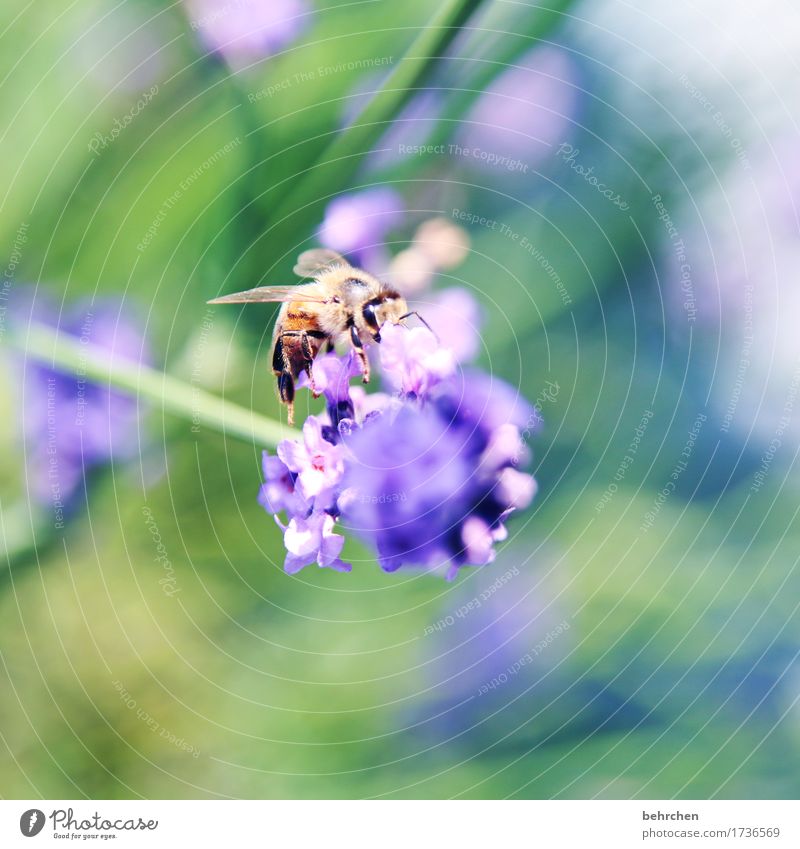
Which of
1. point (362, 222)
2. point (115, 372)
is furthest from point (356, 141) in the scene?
point (115, 372)

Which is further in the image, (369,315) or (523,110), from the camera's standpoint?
(523,110)

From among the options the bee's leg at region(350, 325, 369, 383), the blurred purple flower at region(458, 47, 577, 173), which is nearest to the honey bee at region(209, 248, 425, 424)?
Answer: the bee's leg at region(350, 325, 369, 383)

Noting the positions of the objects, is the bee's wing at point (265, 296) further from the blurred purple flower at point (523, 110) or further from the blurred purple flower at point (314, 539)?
the blurred purple flower at point (523, 110)

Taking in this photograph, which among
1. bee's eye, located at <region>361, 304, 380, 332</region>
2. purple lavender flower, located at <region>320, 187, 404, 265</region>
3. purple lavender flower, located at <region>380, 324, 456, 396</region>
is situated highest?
purple lavender flower, located at <region>320, 187, 404, 265</region>

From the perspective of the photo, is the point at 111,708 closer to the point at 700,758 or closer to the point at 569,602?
the point at 569,602

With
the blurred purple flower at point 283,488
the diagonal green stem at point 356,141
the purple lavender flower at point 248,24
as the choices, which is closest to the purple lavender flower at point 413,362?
the blurred purple flower at point 283,488

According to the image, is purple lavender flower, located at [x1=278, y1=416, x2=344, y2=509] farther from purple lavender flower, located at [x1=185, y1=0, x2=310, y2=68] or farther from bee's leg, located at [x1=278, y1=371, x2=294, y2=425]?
purple lavender flower, located at [x1=185, y1=0, x2=310, y2=68]

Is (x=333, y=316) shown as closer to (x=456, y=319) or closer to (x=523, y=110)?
(x=456, y=319)
